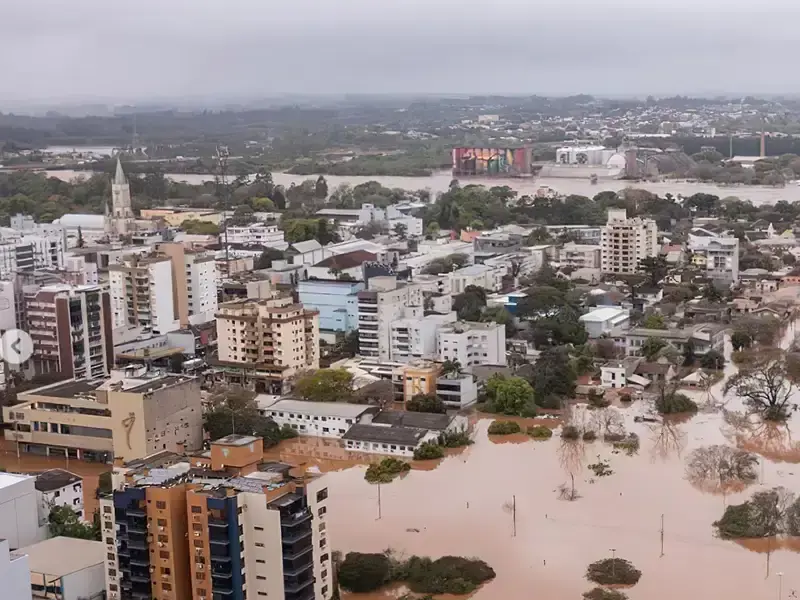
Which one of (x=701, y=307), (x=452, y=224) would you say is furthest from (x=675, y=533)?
(x=452, y=224)

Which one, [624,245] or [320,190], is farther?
[320,190]

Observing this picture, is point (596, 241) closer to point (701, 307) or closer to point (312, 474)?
point (701, 307)

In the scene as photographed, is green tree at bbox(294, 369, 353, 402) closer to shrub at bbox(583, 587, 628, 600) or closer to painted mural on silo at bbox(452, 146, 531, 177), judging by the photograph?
shrub at bbox(583, 587, 628, 600)

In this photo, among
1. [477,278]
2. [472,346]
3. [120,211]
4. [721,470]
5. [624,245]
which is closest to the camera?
[721,470]

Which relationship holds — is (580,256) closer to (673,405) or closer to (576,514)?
(673,405)

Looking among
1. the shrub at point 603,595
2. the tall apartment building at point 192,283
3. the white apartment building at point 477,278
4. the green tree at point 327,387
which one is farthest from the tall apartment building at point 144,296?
the shrub at point 603,595

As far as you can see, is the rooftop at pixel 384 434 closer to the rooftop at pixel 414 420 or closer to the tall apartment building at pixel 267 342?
the rooftop at pixel 414 420

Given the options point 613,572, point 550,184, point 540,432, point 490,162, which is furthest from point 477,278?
point 490,162
